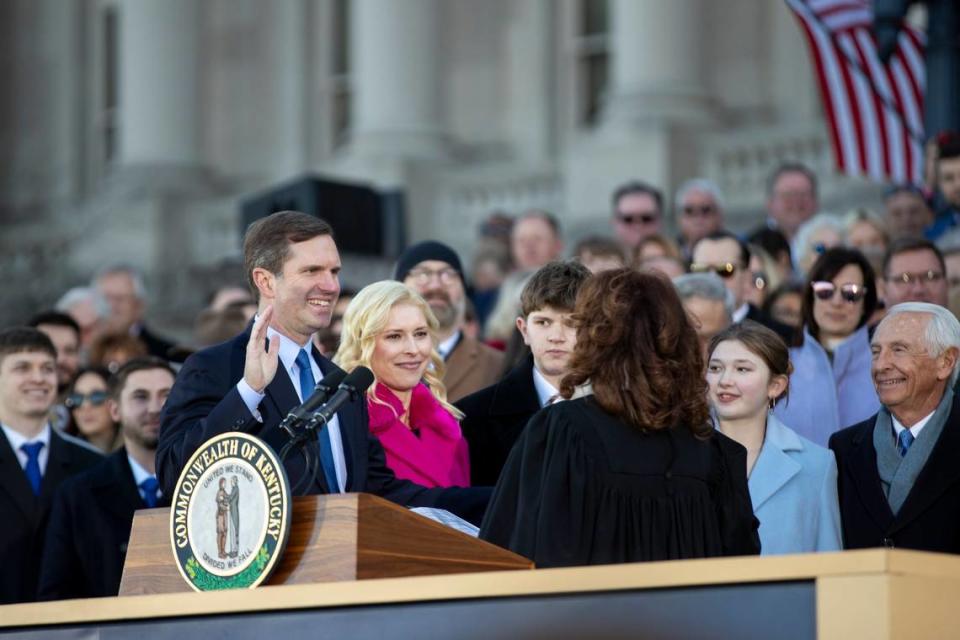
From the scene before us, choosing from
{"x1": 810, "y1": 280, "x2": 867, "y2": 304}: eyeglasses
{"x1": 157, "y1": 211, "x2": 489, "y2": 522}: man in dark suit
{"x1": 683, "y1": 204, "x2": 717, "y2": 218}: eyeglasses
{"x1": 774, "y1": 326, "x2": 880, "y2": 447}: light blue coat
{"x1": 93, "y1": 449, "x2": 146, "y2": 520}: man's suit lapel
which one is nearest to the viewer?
{"x1": 157, "y1": 211, "x2": 489, "y2": 522}: man in dark suit

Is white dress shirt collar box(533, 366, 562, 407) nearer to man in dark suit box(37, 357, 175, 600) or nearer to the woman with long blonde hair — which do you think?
the woman with long blonde hair

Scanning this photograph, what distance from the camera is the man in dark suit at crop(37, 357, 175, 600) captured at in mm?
8875

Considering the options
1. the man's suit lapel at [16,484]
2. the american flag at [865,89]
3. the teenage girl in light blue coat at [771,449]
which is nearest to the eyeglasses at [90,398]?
the man's suit lapel at [16,484]

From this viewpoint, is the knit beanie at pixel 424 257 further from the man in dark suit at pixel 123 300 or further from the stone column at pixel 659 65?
the stone column at pixel 659 65

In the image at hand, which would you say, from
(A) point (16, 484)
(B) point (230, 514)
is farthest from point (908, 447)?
(A) point (16, 484)

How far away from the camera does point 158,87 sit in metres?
24.0

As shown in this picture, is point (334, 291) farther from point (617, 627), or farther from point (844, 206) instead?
point (844, 206)

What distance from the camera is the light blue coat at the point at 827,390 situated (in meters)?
8.59

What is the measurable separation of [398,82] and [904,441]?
1464 cm

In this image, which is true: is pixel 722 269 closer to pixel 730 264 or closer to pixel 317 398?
pixel 730 264

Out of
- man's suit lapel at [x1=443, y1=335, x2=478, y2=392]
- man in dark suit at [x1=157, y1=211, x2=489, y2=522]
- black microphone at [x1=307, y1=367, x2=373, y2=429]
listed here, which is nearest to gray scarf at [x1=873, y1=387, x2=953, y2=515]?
man in dark suit at [x1=157, y1=211, x2=489, y2=522]

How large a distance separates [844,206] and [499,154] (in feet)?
22.8

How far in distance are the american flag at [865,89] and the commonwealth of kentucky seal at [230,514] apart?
8.47 m

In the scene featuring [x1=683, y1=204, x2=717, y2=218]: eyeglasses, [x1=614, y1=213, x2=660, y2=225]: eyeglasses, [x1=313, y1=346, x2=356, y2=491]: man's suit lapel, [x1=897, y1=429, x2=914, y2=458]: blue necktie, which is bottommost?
[x1=897, y1=429, x2=914, y2=458]: blue necktie
